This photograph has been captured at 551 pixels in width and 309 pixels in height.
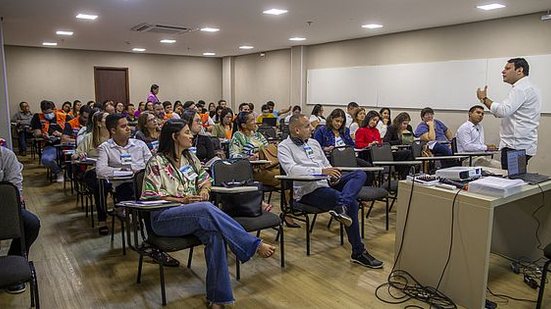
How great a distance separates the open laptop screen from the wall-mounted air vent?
6264 mm

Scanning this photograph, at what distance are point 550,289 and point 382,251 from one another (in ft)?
3.98

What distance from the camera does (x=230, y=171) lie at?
3.24 meters

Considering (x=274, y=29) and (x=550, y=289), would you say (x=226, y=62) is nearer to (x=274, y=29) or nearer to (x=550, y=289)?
(x=274, y=29)

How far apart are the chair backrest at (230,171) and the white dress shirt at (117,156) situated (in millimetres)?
878

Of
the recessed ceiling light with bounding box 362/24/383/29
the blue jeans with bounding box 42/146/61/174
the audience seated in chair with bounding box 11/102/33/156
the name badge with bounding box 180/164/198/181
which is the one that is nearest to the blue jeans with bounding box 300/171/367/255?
the name badge with bounding box 180/164/198/181

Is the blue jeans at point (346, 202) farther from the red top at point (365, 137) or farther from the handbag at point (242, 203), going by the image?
the red top at point (365, 137)

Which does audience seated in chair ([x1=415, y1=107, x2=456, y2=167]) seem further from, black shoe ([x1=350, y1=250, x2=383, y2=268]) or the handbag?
the handbag

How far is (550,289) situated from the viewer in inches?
115

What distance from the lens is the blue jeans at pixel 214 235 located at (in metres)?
2.44

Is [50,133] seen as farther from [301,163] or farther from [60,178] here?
[301,163]

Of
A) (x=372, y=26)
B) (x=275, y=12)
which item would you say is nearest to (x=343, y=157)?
(x=275, y=12)

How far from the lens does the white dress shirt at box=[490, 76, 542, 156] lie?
375 centimetres

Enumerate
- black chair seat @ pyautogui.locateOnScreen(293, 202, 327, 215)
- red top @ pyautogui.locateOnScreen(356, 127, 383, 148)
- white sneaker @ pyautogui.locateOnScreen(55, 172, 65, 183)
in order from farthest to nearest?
white sneaker @ pyautogui.locateOnScreen(55, 172, 65, 183)
red top @ pyautogui.locateOnScreen(356, 127, 383, 148)
black chair seat @ pyautogui.locateOnScreen(293, 202, 327, 215)

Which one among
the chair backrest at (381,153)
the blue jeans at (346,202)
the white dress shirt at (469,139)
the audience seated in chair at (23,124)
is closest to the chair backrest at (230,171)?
the blue jeans at (346,202)
